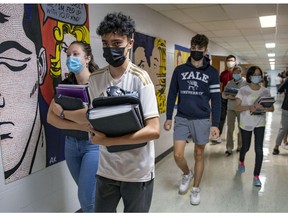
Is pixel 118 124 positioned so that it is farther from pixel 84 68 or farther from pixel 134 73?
pixel 84 68

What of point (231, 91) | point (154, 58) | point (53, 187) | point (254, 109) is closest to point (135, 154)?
point (53, 187)

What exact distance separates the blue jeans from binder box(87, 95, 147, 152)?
640 mm

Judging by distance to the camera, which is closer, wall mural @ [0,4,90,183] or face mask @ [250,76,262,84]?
wall mural @ [0,4,90,183]

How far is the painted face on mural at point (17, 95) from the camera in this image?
168cm

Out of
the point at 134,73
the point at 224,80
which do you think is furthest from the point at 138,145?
the point at 224,80

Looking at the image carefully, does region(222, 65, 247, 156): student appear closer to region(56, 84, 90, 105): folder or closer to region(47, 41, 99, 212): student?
region(47, 41, 99, 212): student

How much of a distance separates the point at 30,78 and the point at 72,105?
532 millimetres

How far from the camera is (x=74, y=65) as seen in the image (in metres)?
1.77

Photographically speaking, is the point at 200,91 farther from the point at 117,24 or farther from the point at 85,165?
the point at 117,24

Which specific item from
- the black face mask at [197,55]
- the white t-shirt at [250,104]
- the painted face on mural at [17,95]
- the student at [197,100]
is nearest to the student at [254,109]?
the white t-shirt at [250,104]

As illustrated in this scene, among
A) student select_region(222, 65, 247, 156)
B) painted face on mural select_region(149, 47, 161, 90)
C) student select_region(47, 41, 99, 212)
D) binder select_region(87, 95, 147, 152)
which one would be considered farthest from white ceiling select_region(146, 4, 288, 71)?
binder select_region(87, 95, 147, 152)

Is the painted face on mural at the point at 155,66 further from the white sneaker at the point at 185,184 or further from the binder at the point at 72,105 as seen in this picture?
the binder at the point at 72,105

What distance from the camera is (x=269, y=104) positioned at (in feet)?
9.23

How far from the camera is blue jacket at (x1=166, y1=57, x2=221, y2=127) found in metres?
2.54
